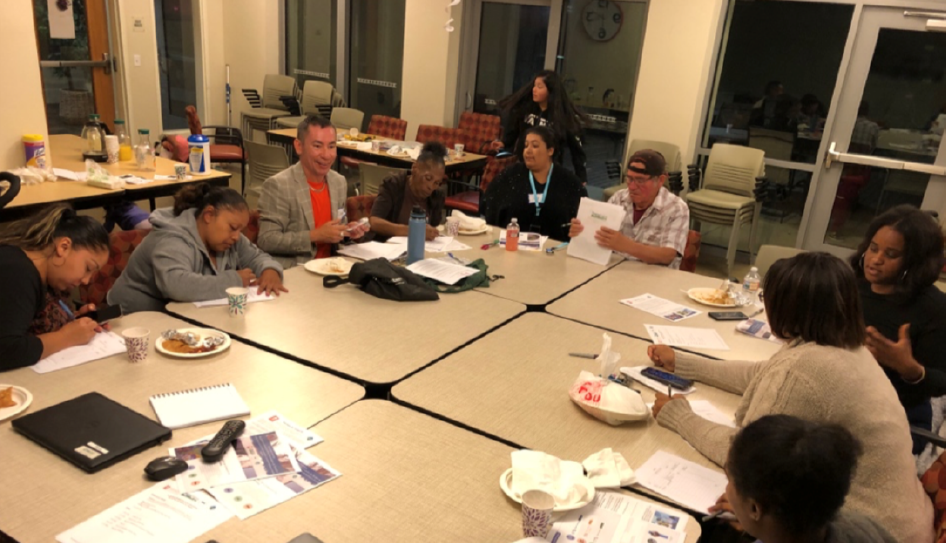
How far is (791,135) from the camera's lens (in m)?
6.45

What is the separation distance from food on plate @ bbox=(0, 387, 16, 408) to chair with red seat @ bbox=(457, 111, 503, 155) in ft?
19.3

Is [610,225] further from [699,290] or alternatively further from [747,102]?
[747,102]

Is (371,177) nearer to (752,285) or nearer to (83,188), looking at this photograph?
(83,188)

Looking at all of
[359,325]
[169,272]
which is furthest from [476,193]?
[169,272]

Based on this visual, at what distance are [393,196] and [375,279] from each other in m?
1.22

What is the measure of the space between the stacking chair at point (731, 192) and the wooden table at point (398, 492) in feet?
15.7

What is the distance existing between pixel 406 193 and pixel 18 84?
249cm

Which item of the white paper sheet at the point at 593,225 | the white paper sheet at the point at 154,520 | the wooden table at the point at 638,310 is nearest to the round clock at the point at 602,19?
the white paper sheet at the point at 593,225

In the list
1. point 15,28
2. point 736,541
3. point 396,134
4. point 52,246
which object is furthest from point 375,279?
point 396,134

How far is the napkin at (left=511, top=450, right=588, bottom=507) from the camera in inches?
66.7

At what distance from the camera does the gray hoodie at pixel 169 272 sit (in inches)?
106

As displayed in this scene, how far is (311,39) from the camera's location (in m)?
9.23

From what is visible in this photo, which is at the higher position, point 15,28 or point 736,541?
point 15,28

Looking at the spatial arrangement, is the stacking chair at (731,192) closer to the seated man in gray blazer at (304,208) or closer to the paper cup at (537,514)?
the seated man in gray blazer at (304,208)
